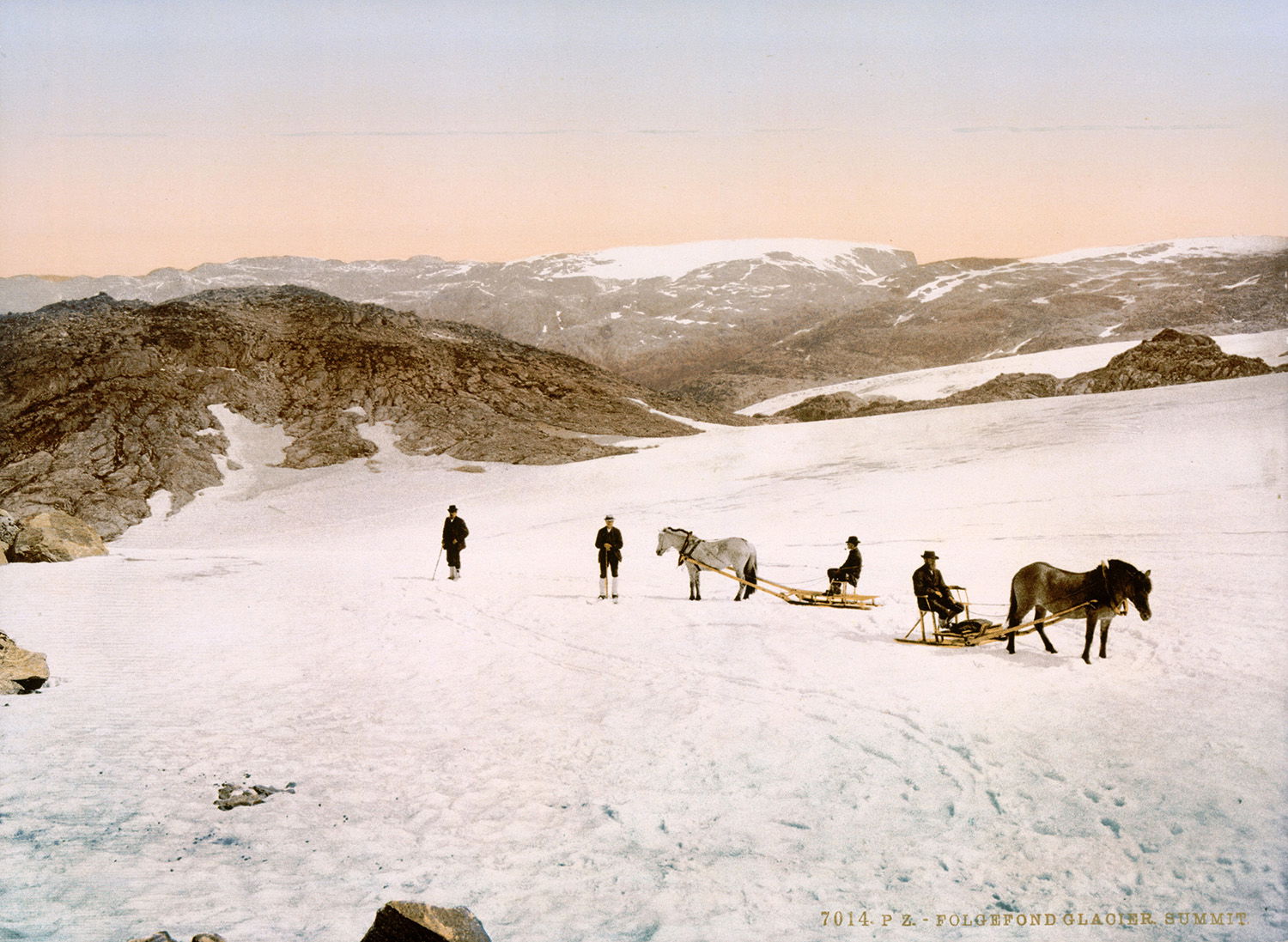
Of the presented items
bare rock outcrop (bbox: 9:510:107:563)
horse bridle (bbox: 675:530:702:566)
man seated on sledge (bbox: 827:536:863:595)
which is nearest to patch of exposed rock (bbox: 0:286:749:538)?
bare rock outcrop (bbox: 9:510:107:563)

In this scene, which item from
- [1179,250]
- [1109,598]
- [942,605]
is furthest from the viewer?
[1179,250]

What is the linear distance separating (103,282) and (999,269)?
15549 centimetres

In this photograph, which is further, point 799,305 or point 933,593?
point 799,305

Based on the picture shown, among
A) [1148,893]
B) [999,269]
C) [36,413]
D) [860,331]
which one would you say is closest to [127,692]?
[1148,893]

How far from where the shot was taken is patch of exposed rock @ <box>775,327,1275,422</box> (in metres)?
45.3

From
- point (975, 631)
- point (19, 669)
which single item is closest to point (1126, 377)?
point (975, 631)

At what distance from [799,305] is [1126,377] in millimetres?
133231

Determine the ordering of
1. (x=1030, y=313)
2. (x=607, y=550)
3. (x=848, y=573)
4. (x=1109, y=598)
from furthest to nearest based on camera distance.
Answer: (x=1030, y=313) < (x=607, y=550) < (x=848, y=573) < (x=1109, y=598)

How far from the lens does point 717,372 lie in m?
122

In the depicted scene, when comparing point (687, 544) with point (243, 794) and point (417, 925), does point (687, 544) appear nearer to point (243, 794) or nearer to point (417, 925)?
point (243, 794)

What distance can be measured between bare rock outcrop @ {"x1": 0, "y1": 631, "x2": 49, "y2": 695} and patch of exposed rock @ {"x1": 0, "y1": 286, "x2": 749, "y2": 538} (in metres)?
26.6

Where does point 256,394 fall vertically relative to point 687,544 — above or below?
above

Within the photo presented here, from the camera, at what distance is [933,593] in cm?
1080

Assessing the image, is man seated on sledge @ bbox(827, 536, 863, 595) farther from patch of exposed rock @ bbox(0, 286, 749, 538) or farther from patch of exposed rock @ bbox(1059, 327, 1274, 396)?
patch of exposed rock @ bbox(1059, 327, 1274, 396)
